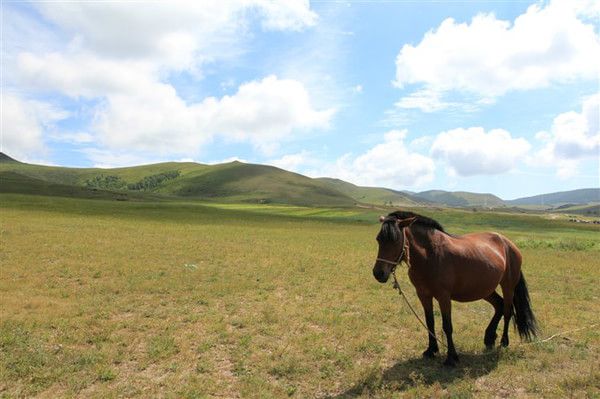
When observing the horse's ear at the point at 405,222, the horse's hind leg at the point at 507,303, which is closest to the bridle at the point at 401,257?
the horse's ear at the point at 405,222

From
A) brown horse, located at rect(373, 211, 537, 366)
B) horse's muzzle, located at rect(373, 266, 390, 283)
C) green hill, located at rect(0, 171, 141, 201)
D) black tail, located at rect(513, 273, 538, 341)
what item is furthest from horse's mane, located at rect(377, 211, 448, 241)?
green hill, located at rect(0, 171, 141, 201)

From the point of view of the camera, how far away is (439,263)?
27.7 ft

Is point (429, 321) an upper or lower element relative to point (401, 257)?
lower

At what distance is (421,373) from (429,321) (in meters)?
1.17

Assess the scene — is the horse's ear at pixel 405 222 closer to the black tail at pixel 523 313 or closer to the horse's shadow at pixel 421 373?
the horse's shadow at pixel 421 373

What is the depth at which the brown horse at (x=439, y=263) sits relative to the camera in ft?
26.1

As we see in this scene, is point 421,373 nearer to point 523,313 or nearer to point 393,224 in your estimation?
point 393,224

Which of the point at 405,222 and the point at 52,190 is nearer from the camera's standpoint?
the point at 405,222

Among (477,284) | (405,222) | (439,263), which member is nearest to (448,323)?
(477,284)

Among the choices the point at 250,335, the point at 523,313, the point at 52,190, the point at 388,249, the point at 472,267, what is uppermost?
A: the point at 52,190

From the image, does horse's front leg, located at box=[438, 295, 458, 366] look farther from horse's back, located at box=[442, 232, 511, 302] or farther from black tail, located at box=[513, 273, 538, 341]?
black tail, located at box=[513, 273, 538, 341]

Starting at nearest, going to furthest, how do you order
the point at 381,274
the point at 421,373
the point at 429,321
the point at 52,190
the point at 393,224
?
the point at 381,274 < the point at 393,224 < the point at 421,373 < the point at 429,321 < the point at 52,190

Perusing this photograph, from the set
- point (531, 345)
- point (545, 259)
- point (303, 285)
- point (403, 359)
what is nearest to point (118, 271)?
point (303, 285)

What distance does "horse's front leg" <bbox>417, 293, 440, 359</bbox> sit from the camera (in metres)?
8.59
